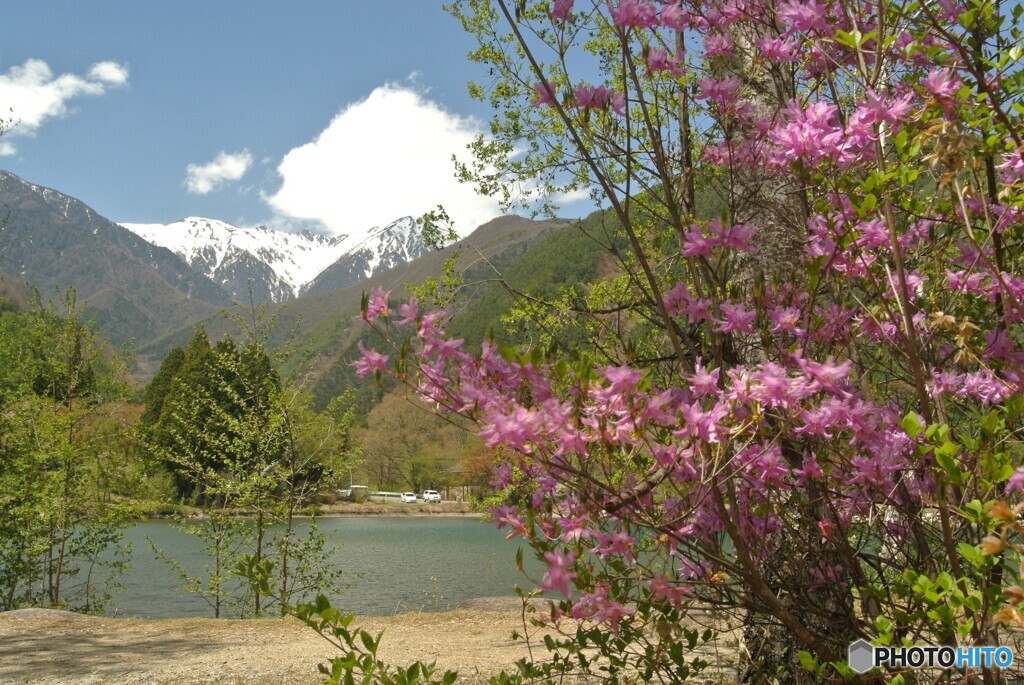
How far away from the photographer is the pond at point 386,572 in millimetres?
13883

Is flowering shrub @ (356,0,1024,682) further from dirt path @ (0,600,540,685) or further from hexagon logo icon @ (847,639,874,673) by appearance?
dirt path @ (0,600,540,685)

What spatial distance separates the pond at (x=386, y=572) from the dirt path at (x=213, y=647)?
90 centimetres

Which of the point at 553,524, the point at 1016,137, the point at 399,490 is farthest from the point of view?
the point at 399,490

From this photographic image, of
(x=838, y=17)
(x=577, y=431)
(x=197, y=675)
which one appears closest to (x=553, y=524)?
(x=577, y=431)

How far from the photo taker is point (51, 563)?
1098cm

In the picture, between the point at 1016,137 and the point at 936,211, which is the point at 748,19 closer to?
the point at 936,211

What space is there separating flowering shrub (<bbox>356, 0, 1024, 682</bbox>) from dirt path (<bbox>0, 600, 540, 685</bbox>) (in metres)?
3.58

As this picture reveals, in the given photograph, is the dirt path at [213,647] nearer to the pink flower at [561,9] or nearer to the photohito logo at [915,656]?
the photohito logo at [915,656]

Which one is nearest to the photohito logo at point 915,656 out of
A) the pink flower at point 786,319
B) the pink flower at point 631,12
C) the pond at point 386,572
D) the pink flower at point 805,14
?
the pink flower at point 786,319

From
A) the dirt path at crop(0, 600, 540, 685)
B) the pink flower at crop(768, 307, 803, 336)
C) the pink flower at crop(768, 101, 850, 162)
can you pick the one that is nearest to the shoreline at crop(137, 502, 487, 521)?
the dirt path at crop(0, 600, 540, 685)

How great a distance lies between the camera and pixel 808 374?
1.54 meters

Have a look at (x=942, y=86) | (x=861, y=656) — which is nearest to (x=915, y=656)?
(x=861, y=656)

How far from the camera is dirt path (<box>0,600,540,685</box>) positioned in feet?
18.1

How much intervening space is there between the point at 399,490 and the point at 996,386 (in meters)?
66.7
